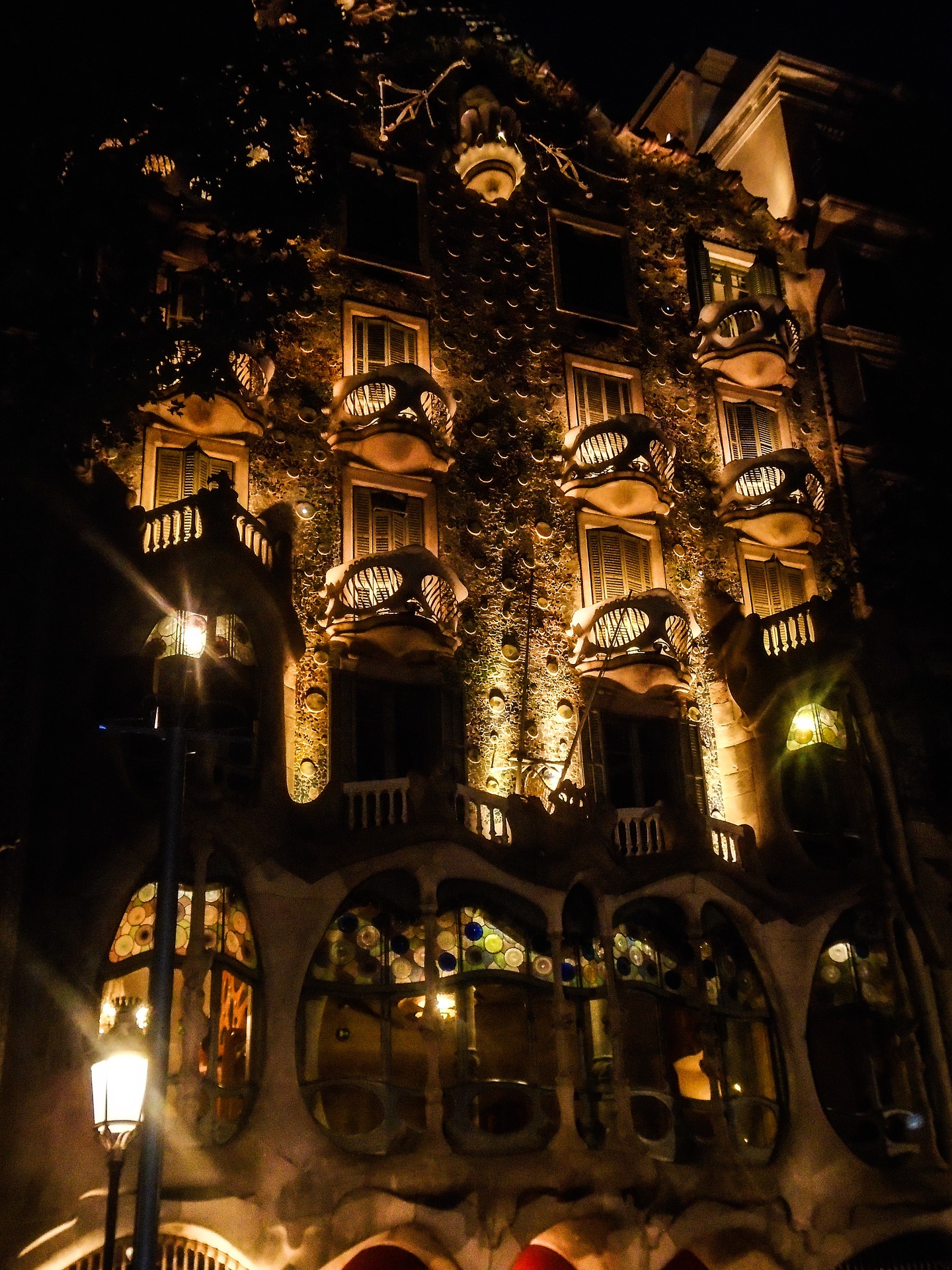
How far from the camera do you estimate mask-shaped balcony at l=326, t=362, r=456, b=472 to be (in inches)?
896

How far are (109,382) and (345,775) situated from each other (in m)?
7.91

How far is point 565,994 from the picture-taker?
1972cm

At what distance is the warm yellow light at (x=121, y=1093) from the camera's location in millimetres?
11211

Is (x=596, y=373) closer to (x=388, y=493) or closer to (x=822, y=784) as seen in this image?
(x=388, y=493)

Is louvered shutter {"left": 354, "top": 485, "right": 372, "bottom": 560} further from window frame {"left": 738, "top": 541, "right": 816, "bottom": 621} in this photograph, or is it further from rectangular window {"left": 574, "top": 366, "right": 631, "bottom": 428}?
window frame {"left": 738, "top": 541, "right": 816, "bottom": 621}

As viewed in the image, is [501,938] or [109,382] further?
[501,938]

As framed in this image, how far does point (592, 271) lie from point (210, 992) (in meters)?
17.2

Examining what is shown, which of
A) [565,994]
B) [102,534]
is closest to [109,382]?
[102,534]

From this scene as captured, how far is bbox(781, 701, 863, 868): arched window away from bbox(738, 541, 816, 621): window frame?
113 inches

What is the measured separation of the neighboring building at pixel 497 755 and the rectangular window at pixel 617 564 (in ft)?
0.24

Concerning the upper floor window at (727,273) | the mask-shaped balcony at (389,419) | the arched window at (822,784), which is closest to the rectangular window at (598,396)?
the upper floor window at (727,273)

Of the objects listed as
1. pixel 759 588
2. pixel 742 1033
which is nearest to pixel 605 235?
pixel 759 588

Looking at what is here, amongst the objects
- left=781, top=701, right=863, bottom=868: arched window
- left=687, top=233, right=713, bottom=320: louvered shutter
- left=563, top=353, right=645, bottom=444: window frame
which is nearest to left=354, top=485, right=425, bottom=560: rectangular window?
left=563, top=353, right=645, bottom=444: window frame

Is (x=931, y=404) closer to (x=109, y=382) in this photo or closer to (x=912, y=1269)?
(x=912, y=1269)
